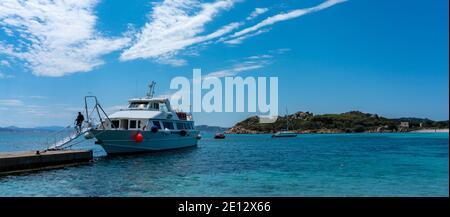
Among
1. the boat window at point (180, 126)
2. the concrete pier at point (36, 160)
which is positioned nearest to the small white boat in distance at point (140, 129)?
the boat window at point (180, 126)

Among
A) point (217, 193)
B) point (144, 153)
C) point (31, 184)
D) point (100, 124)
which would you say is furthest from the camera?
point (144, 153)

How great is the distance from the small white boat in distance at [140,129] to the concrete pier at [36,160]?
6.77 metres

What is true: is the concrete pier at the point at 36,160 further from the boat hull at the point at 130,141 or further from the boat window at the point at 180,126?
the boat window at the point at 180,126

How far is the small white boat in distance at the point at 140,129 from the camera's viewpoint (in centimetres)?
3819

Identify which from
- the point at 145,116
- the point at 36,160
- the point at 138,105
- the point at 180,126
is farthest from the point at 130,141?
the point at 36,160

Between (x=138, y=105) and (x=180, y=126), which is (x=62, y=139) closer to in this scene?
(x=138, y=105)

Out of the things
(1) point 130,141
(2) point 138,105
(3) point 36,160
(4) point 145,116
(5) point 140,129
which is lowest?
(3) point 36,160

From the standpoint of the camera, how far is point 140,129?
131 feet

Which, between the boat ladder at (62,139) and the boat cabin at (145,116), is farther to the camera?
the boat cabin at (145,116)

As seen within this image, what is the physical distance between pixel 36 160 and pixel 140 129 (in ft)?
49.8
